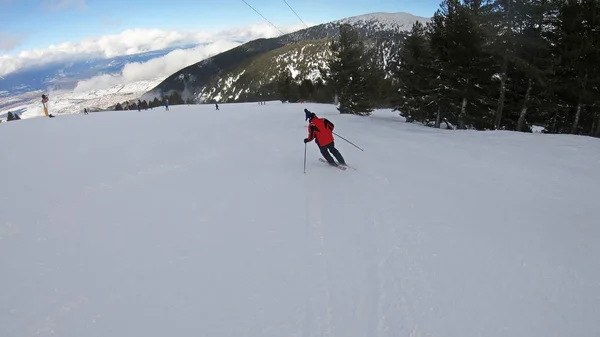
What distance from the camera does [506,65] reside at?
18328 mm

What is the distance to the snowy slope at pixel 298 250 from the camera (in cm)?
327

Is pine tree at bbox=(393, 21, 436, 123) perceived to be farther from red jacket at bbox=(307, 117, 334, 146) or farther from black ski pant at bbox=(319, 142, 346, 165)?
red jacket at bbox=(307, 117, 334, 146)

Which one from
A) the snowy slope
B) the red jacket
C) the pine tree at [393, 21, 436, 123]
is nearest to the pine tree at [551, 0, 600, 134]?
the pine tree at [393, 21, 436, 123]

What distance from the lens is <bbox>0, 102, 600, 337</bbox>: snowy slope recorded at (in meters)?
3.27

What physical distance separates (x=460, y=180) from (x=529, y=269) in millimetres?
4450

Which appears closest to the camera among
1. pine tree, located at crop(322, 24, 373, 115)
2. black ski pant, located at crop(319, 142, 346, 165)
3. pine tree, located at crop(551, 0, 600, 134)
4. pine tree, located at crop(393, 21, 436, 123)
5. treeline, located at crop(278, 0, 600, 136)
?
black ski pant, located at crop(319, 142, 346, 165)

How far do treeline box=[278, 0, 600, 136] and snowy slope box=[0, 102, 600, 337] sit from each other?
40.1ft

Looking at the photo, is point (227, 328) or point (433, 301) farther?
point (433, 301)

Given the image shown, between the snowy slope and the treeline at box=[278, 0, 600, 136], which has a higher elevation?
the treeline at box=[278, 0, 600, 136]

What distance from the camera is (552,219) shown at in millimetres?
5766

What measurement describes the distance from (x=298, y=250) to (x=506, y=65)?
20090 millimetres

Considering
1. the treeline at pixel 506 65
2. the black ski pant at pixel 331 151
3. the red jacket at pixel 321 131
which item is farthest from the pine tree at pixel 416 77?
the red jacket at pixel 321 131

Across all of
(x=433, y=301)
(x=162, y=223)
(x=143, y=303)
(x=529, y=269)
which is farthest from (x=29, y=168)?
(x=529, y=269)

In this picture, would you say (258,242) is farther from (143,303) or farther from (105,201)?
(105,201)
